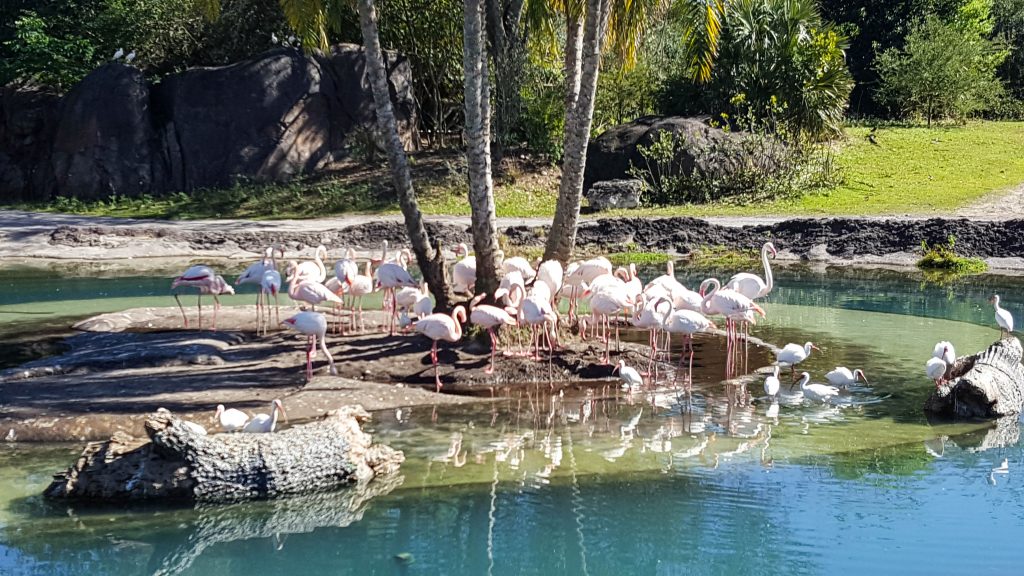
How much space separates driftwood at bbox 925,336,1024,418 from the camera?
9938mm

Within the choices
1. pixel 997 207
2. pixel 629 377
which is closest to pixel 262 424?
pixel 629 377

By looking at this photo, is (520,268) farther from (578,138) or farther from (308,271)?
(308,271)

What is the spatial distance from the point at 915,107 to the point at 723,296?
98.5ft

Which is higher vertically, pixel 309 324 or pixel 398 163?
pixel 398 163

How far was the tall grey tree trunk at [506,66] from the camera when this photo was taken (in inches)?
1082

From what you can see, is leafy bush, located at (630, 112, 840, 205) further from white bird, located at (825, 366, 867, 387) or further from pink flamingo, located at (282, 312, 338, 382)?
pink flamingo, located at (282, 312, 338, 382)

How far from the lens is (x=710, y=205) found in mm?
25641

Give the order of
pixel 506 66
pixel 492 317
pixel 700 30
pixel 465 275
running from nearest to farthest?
pixel 492 317, pixel 465 275, pixel 700 30, pixel 506 66

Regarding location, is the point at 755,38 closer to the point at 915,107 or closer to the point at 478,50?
the point at 915,107

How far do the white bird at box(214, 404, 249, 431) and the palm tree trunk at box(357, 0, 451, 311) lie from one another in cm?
380

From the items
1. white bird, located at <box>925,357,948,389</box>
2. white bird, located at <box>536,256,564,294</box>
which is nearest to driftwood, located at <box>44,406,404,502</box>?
white bird, located at <box>536,256,564,294</box>

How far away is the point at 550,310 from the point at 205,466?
4.46 metres

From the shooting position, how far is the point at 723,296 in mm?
11547

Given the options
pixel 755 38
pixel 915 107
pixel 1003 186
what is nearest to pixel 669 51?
pixel 755 38
